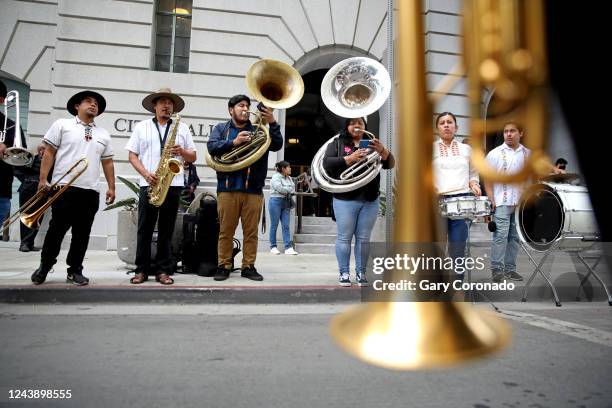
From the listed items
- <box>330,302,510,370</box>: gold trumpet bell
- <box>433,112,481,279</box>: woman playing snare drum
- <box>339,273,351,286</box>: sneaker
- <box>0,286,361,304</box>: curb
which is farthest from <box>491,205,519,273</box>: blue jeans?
<box>330,302,510,370</box>: gold trumpet bell

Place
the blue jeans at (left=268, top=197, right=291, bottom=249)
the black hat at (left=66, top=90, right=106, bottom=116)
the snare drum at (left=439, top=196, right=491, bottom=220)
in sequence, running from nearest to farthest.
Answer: the snare drum at (left=439, top=196, right=491, bottom=220) < the black hat at (left=66, top=90, right=106, bottom=116) < the blue jeans at (left=268, top=197, right=291, bottom=249)

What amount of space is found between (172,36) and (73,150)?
6186 millimetres

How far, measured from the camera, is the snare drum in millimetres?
3764

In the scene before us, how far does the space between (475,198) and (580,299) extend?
2.16 m

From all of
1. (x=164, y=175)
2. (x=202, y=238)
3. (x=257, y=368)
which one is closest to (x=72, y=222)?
(x=164, y=175)

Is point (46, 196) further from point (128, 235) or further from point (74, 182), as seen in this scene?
point (128, 235)

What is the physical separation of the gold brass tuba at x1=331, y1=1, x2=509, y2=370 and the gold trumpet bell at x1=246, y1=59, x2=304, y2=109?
3.64 meters

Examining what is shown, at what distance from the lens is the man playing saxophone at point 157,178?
170 inches

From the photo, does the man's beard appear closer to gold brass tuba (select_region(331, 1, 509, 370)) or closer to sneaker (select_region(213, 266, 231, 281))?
sneaker (select_region(213, 266, 231, 281))

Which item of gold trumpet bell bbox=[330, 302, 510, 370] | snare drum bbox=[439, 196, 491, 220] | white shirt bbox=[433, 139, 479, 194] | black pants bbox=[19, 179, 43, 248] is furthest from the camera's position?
black pants bbox=[19, 179, 43, 248]

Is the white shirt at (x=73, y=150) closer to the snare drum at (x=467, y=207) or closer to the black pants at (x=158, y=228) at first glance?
the black pants at (x=158, y=228)

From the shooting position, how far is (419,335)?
106 cm

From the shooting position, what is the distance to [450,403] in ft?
5.90

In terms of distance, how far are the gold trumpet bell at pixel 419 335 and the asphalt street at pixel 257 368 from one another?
0.83 metres
